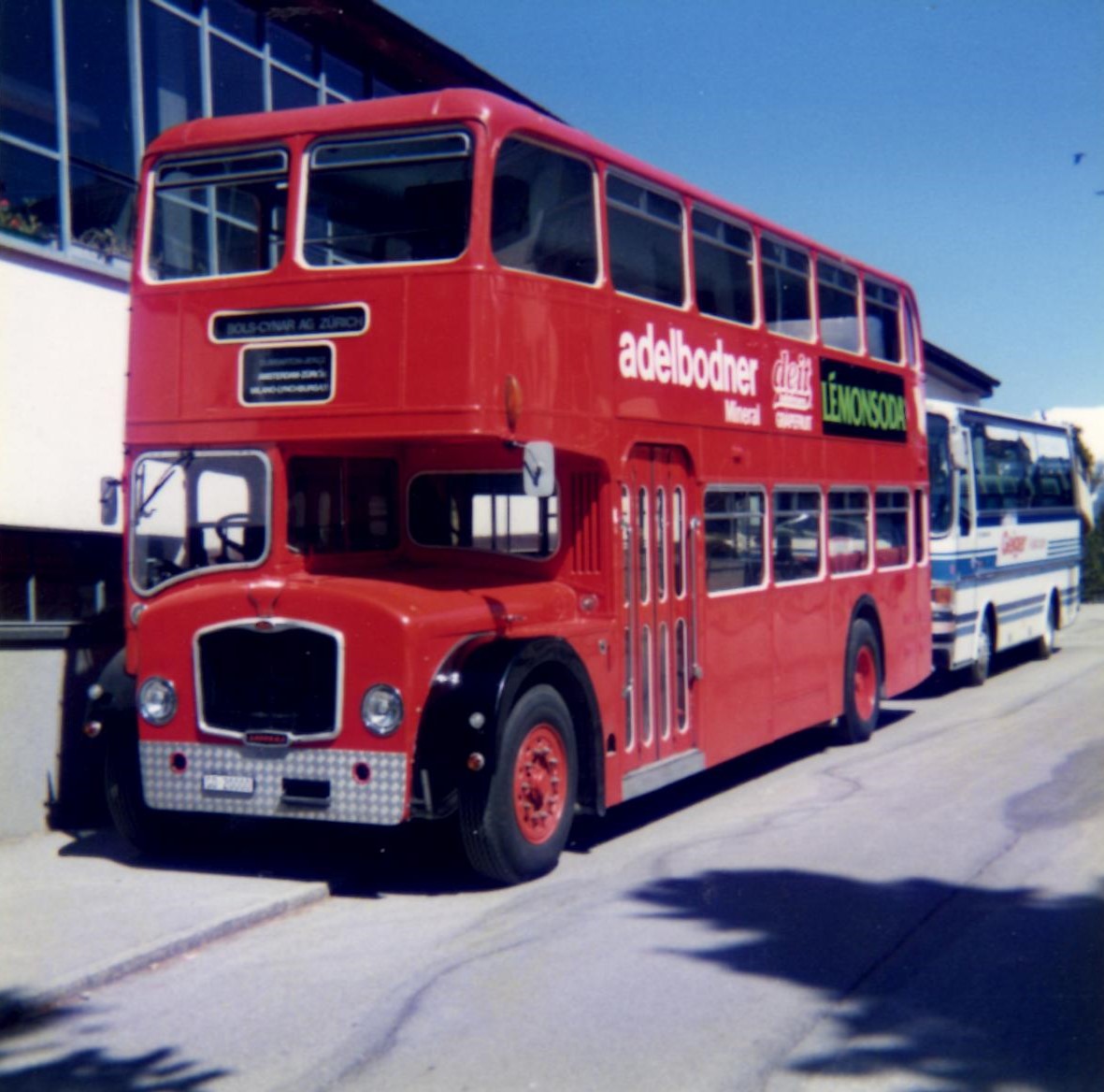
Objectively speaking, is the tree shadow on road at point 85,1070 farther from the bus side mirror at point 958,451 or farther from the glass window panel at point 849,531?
the bus side mirror at point 958,451

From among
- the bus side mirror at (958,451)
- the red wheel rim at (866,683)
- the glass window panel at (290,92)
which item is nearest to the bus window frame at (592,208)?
the red wheel rim at (866,683)

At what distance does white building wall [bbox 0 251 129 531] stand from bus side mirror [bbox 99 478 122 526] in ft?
5.00

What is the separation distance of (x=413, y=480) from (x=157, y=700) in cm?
213

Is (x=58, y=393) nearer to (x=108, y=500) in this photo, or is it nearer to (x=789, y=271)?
(x=108, y=500)

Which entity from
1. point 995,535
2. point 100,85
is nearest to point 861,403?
point 995,535

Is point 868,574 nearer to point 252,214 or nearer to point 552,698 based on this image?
point 552,698

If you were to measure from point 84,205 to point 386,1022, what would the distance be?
8.18 meters

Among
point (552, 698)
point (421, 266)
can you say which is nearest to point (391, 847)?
point (552, 698)

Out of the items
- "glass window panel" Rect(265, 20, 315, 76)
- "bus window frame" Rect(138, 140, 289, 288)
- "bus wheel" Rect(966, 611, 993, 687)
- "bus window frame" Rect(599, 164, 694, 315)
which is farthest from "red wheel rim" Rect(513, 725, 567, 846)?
"bus wheel" Rect(966, 611, 993, 687)

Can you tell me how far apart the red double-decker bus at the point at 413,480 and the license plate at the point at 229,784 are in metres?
0.01

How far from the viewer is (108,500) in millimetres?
8922

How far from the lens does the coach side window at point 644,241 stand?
957 cm

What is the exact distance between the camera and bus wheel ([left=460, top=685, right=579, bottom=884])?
8039mm

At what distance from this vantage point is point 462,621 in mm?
8297
